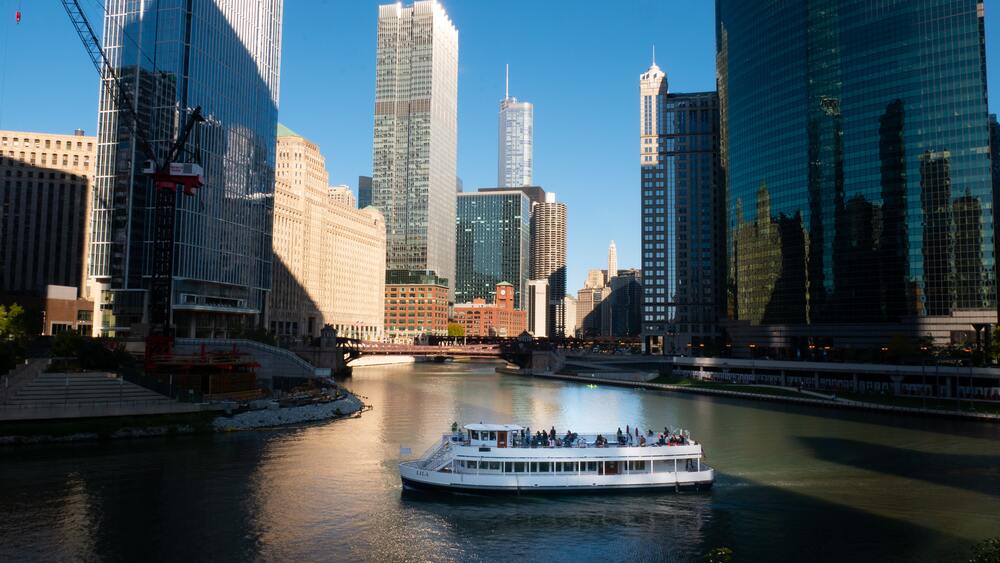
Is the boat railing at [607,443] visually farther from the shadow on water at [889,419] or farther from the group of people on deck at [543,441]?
the shadow on water at [889,419]

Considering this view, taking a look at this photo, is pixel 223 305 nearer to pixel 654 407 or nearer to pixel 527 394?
pixel 527 394

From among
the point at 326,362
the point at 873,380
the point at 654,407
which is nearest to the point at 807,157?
the point at 873,380

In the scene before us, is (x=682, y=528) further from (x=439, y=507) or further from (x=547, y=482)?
(x=439, y=507)

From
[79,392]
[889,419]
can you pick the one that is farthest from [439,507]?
[889,419]

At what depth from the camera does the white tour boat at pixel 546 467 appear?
5966 cm

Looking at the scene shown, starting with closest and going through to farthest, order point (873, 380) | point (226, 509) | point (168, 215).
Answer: point (226, 509) → point (168, 215) → point (873, 380)

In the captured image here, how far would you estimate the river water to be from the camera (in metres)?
45.6

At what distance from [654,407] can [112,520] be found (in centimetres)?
9471

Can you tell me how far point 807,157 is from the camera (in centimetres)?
18825

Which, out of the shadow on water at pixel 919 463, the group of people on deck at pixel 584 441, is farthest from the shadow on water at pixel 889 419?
the group of people on deck at pixel 584 441

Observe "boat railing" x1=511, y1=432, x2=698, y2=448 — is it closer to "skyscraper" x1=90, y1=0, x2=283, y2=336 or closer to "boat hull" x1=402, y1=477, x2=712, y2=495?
"boat hull" x1=402, y1=477, x2=712, y2=495

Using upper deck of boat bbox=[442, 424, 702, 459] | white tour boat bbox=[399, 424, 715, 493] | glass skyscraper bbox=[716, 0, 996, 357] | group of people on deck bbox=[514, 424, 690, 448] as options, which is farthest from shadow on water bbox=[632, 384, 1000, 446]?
glass skyscraper bbox=[716, 0, 996, 357]

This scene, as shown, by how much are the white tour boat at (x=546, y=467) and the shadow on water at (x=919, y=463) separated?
A: 68.5 feet

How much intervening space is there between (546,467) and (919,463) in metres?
39.3
